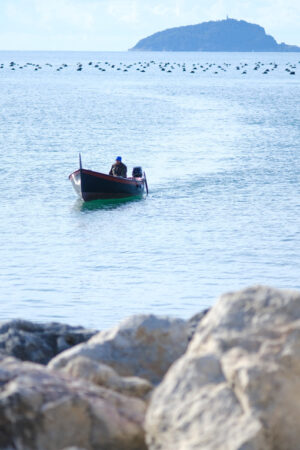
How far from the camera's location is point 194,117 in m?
76.5

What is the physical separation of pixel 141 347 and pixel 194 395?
2.00m

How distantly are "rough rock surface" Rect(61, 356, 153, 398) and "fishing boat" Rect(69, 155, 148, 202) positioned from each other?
92.3 ft

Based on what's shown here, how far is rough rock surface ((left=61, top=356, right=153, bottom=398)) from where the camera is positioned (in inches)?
309

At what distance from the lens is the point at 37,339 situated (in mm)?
10656

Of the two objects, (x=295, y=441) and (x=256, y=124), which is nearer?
(x=295, y=441)

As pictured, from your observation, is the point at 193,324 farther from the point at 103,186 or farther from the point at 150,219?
the point at 103,186

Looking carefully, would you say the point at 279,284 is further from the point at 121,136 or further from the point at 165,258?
the point at 121,136

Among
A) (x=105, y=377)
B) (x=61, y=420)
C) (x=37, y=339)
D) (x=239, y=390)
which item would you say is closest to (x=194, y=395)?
(x=239, y=390)

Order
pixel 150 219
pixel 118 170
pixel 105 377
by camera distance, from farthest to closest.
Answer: pixel 118 170
pixel 150 219
pixel 105 377

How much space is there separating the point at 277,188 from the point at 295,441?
3393 centimetres

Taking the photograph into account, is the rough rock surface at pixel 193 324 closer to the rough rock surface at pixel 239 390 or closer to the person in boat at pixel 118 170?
the rough rock surface at pixel 239 390

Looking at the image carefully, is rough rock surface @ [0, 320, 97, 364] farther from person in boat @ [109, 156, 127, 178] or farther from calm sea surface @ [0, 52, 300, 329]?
person in boat @ [109, 156, 127, 178]

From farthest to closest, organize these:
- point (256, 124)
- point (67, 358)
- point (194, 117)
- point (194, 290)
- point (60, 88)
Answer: point (60, 88) → point (194, 117) → point (256, 124) → point (194, 290) → point (67, 358)

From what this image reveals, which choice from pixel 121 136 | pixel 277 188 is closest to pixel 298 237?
pixel 277 188
